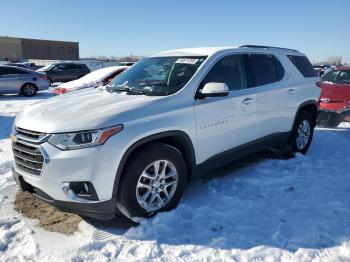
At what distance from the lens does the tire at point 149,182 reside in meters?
3.42

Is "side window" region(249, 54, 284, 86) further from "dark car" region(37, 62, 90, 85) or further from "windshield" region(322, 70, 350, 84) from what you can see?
"dark car" region(37, 62, 90, 85)

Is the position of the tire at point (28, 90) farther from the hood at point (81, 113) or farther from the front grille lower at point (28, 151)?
the front grille lower at point (28, 151)

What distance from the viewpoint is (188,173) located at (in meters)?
4.13

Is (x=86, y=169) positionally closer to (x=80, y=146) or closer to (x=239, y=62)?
(x=80, y=146)

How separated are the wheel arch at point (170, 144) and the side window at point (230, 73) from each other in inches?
30.2

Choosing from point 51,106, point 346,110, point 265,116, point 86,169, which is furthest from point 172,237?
point 346,110

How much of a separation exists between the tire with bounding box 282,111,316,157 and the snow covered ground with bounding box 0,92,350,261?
0.96 m

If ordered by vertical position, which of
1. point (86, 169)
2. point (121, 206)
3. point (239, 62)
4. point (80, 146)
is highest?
point (239, 62)

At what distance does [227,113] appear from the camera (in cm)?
430

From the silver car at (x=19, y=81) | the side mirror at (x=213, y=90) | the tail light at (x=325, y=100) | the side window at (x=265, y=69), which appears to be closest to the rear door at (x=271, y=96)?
the side window at (x=265, y=69)

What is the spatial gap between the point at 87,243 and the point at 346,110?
23.1 ft

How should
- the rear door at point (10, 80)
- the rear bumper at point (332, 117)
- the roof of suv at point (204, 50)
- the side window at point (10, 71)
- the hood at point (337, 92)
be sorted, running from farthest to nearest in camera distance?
the side window at point (10, 71) < the rear door at point (10, 80) < the hood at point (337, 92) < the rear bumper at point (332, 117) < the roof of suv at point (204, 50)

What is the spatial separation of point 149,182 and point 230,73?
1862 millimetres

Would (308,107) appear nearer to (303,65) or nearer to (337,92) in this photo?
(303,65)
